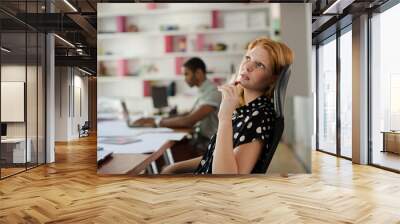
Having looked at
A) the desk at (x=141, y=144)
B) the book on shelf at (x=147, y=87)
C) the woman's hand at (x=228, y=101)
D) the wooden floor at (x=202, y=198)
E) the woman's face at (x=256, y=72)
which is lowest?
the wooden floor at (x=202, y=198)

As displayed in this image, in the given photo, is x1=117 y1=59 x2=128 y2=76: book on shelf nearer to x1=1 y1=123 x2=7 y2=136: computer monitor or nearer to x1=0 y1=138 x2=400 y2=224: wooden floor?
x1=0 y1=138 x2=400 y2=224: wooden floor

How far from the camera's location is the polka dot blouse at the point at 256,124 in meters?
5.51

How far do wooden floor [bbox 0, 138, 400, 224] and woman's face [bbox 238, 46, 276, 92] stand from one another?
137 centimetres

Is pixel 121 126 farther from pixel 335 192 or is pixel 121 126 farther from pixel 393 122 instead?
pixel 393 122

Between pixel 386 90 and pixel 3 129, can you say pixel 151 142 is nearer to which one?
pixel 3 129

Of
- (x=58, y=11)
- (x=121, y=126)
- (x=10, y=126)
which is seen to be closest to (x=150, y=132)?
(x=121, y=126)

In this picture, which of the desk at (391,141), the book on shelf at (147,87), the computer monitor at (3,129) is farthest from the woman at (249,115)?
the computer monitor at (3,129)

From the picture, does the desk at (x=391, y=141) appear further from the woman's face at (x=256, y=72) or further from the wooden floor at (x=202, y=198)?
the woman's face at (x=256, y=72)

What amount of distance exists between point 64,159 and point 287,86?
5460 millimetres

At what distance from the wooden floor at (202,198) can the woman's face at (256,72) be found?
1.37 metres

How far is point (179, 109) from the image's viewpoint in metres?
5.75

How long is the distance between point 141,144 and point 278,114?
198cm

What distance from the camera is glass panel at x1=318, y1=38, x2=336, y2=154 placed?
32.1ft

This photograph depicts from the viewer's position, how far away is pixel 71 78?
51.6ft
